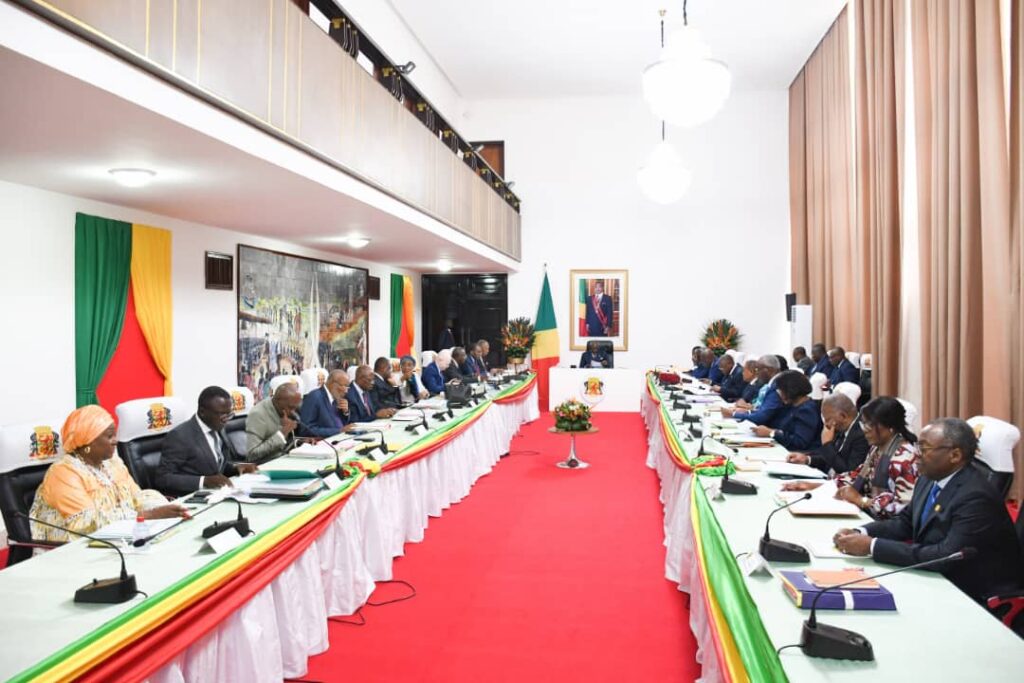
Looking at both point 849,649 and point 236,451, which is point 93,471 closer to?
point 236,451

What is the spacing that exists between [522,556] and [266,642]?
2.32 m

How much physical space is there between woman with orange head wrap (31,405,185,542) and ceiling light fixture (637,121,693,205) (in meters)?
8.07

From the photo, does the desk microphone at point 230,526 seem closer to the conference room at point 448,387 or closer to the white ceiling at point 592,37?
the conference room at point 448,387

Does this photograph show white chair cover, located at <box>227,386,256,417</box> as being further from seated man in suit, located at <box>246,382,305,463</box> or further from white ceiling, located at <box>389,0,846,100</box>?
white ceiling, located at <box>389,0,846,100</box>

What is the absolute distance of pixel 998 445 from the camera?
303 centimetres

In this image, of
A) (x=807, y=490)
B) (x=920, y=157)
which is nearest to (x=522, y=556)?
(x=807, y=490)

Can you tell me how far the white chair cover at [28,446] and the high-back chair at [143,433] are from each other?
0.58m

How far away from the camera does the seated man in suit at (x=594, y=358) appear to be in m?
12.8

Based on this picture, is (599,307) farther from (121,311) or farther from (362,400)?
(121,311)

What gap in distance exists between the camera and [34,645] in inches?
72.5

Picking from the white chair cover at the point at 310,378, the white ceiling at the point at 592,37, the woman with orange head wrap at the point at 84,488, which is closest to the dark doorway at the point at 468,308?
the white ceiling at the point at 592,37

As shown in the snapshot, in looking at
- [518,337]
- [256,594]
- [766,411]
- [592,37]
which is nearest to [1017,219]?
[766,411]

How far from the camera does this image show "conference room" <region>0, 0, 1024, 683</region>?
2412 millimetres

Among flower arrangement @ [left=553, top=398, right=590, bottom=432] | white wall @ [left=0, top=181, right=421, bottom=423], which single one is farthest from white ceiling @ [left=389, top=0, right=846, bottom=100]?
white wall @ [left=0, top=181, right=421, bottom=423]
